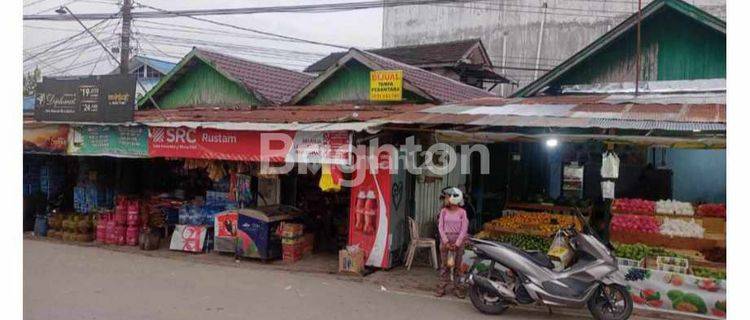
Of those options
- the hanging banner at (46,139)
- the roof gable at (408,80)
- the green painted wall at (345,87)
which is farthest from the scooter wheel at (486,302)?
the hanging banner at (46,139)

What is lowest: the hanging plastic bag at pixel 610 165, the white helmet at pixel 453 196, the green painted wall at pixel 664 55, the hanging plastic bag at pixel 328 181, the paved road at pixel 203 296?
the paved road at pixel 203 296

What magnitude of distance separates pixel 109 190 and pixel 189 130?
5192 mm

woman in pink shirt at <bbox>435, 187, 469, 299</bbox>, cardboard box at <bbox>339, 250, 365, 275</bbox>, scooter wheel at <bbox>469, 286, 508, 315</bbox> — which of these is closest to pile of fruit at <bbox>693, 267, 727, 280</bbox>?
scooter wheel at <bbox>469, 286, 508, 315</bbox>

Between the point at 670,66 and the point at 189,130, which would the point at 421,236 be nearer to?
the point at 189,130

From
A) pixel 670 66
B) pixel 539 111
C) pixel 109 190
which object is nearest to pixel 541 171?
pixel 670 66

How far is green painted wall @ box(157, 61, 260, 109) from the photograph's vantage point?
1441cm

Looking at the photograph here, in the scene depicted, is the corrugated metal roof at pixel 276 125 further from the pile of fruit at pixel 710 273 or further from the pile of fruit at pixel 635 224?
the pile of fruit at pixel 710 273

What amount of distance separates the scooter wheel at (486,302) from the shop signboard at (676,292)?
173cm

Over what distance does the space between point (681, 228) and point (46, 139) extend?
1280cm

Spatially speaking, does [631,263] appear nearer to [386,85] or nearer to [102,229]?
[386,85]

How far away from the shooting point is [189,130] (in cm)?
1088

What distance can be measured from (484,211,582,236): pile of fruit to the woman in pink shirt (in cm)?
179

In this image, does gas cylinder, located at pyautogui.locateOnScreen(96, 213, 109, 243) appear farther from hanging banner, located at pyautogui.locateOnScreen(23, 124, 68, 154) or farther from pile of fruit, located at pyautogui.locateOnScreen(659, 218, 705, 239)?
pile of fruit, located at pyautogui.locateOnScreen(659, 218, 705, 239)

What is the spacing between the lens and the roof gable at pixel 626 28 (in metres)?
10.6
